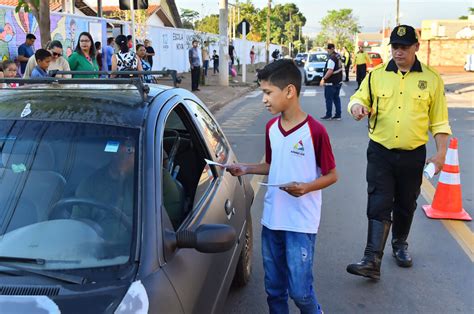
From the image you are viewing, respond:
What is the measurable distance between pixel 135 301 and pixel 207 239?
0.43 meters

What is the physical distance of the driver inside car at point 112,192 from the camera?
2096 millimetres

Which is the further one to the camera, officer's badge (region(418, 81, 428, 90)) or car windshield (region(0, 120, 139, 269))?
officer's badge (region(418, 81, 428, 90))

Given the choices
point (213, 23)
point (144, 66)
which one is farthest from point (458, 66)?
point (213, 23)

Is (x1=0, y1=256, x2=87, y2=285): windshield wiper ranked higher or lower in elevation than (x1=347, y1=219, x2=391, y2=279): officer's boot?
higher

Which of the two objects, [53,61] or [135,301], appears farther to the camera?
[53,61]

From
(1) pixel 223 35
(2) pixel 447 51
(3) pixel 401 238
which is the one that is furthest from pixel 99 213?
(2) pixel 447 51

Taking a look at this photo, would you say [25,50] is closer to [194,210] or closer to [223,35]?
[194,210]

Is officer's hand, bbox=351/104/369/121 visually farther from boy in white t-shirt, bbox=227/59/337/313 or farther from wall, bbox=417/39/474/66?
wall, bbox=417/39/474/66

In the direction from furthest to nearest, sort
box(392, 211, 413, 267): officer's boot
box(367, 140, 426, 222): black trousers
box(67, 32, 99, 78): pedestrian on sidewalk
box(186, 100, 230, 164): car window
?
box(67, 32, 99, 78): pedestrian on sidewalk, box(392, 211, 413, 267): officer's boot, box(367, 140, 426, 222): black trousers, box(186, 100, 230, 164): car window

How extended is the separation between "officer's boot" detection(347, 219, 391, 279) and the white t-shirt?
1.30 meters

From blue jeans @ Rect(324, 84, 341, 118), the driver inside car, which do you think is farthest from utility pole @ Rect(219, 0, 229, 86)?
the driver inside car

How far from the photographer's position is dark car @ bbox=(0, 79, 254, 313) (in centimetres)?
180

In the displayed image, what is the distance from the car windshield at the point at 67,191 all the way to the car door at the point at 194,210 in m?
0.18

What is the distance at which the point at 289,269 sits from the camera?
2.71m
